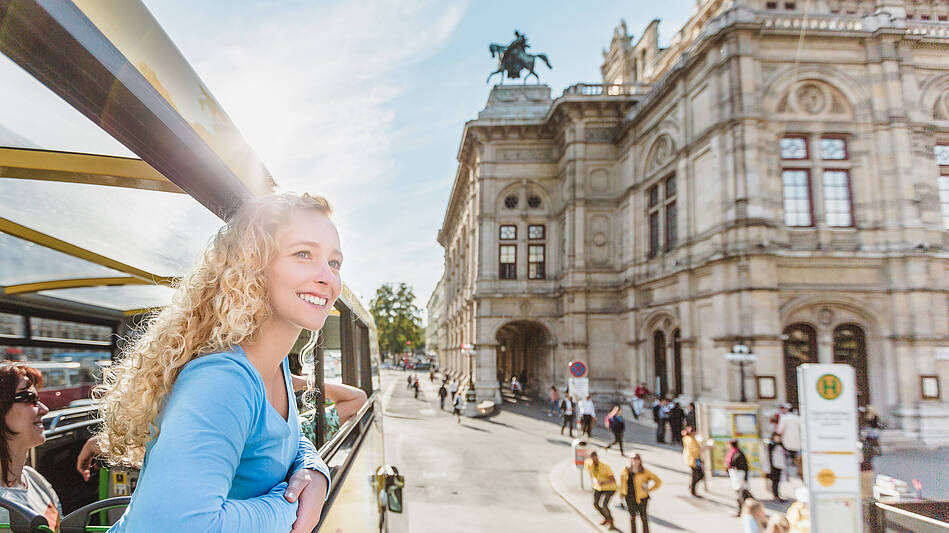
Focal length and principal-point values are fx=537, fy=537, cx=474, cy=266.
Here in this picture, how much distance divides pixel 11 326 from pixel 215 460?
4385 mm

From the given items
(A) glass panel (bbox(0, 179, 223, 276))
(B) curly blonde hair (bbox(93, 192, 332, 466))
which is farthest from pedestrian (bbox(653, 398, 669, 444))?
(B) curly blonde hair (bbox(93, 192, 332, 466))

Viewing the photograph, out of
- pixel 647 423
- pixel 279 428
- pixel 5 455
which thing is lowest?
pixel 647 423

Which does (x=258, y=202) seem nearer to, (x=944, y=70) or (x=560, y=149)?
(x=944, y=70)

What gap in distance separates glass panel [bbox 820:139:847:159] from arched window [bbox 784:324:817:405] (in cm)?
619

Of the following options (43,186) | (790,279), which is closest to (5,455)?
(43,186)

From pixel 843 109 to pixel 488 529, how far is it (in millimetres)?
19112

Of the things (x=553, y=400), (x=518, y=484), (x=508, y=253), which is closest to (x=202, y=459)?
(x=518, y=484)

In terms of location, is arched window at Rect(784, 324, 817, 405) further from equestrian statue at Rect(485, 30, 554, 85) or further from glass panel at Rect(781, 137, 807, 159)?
equestrian statue at Rect(485, 30, 554, 85)

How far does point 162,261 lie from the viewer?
2916 millimetres

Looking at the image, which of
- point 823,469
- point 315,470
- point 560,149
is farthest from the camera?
point 560,149

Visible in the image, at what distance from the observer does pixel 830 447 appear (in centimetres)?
725

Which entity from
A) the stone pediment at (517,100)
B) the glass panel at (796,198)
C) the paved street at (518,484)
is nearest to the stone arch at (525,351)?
the paved street at (518,484)

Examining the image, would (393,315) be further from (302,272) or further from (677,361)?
(302,272)

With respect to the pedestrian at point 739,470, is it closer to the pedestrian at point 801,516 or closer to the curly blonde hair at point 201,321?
the pedestrian at point 801,516
